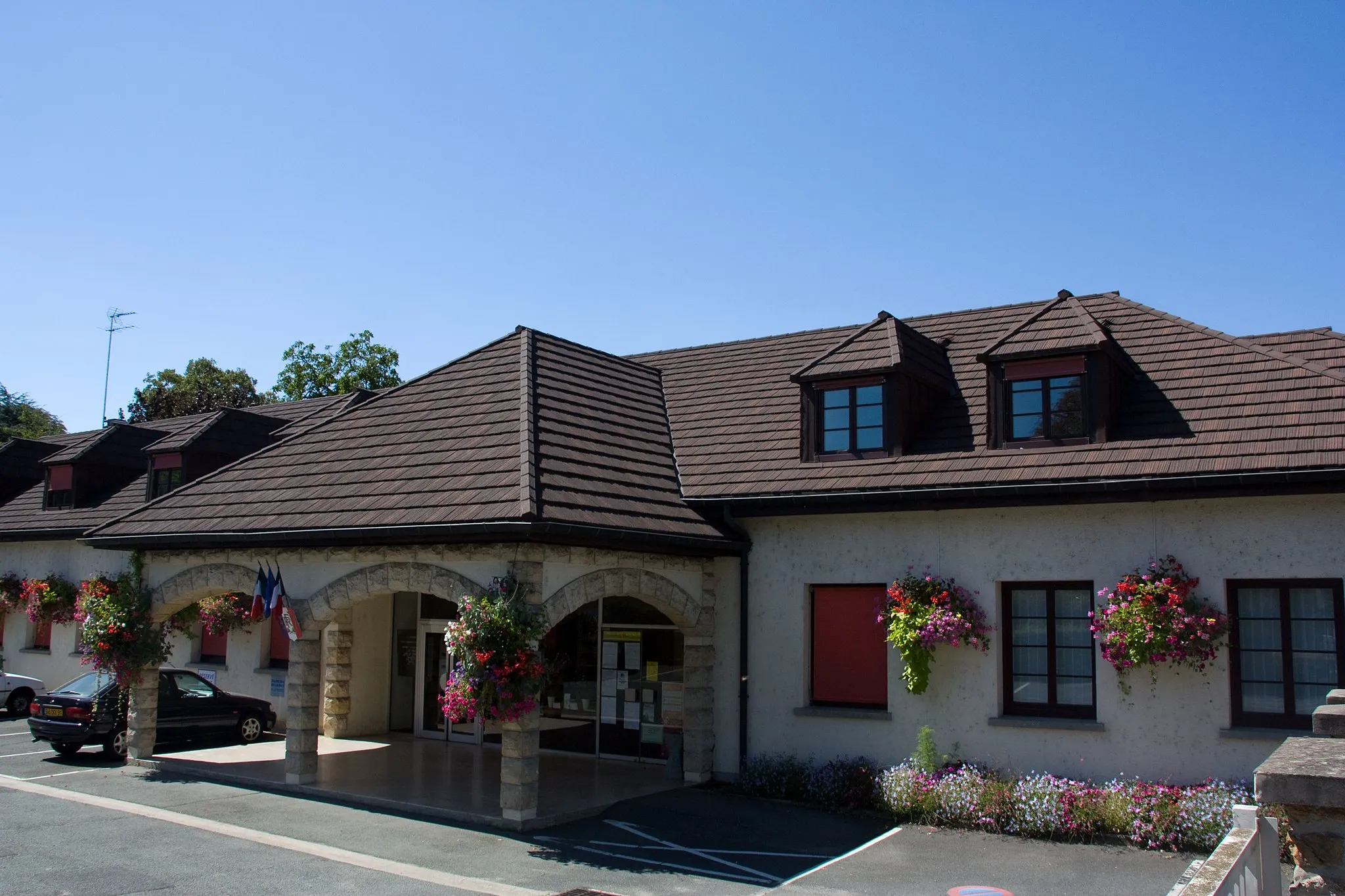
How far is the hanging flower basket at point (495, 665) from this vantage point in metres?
12.3

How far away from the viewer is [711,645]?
16.3 m

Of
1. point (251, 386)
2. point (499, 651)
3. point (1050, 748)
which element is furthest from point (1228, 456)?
point (251, 386)

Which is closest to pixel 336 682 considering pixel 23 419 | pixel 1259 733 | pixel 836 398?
pixel 836 398

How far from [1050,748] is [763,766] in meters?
3.97

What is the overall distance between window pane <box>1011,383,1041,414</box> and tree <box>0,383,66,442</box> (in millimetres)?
63241

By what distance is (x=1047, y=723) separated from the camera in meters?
13.5

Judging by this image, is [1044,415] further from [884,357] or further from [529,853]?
[529,853]

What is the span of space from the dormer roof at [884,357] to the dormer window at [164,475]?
52.9 feet

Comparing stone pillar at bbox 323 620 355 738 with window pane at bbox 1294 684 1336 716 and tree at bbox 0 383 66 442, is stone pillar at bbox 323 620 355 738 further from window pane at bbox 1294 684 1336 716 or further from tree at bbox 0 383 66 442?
tree at bbox 0 383 66 442

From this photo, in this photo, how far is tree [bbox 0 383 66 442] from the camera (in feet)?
208

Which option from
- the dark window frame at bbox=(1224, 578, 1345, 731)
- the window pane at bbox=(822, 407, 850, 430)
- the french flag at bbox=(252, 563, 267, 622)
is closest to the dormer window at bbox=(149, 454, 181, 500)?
the french flag at bbox=(252, 563, 267, 622)

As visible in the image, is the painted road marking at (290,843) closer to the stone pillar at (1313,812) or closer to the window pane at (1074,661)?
the stone pillar at (1313,812)

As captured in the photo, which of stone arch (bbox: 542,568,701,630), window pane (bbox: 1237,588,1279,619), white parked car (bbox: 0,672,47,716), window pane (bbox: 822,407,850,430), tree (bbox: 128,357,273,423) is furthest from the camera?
tree (bbox: 128,357,273,423)

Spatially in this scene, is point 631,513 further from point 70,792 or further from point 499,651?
point 70,792
